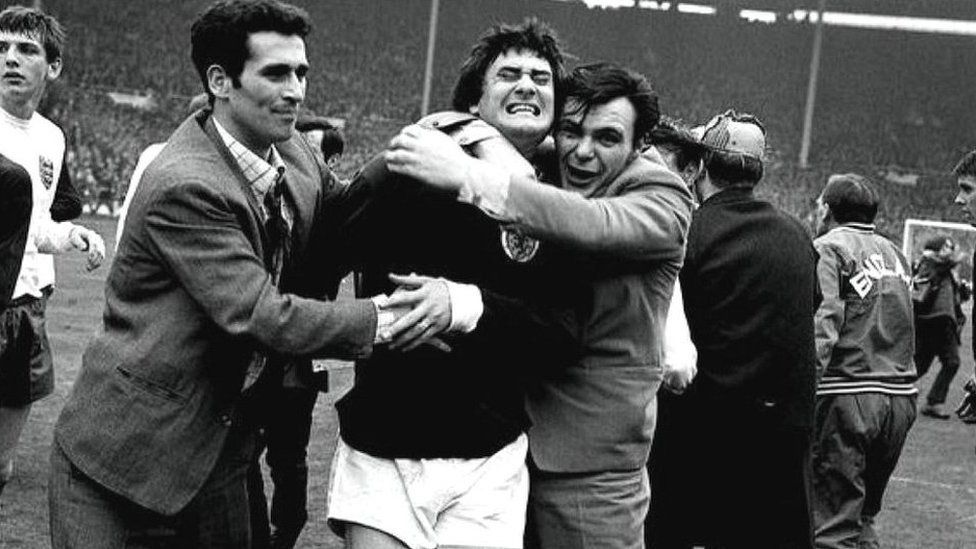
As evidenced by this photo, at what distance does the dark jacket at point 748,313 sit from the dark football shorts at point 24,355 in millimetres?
2678

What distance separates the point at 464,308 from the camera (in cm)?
309

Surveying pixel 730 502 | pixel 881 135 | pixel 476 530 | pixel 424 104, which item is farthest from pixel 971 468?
A: pixel 881 135

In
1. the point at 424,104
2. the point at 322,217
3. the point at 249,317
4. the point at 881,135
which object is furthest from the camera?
the point at 881,135

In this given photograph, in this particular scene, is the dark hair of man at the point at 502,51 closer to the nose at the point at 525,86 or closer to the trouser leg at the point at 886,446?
the nose at the point at 525,86

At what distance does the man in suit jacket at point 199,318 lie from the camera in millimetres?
3041

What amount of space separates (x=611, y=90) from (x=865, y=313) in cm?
322

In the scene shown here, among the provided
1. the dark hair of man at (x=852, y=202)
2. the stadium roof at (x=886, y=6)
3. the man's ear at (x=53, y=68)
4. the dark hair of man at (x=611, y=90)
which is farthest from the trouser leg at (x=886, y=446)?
the stadium roof at (x=886, y=6)

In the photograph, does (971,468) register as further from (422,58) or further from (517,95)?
(422,58)

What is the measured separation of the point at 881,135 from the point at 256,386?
123 ft

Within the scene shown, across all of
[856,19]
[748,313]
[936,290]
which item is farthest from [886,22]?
[748,313]

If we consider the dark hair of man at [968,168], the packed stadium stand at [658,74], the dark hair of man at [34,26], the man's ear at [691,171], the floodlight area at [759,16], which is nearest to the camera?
the man's ear at [691,171]

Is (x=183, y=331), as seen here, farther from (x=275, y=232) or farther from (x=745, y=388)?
(x=745, y=388)

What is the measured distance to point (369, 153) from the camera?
119 ft

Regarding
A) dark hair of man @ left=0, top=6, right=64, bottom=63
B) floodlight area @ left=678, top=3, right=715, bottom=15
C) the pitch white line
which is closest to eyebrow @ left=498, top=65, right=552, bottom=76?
dark hair of man @ left=0, top=6, right=64, bottom=63
